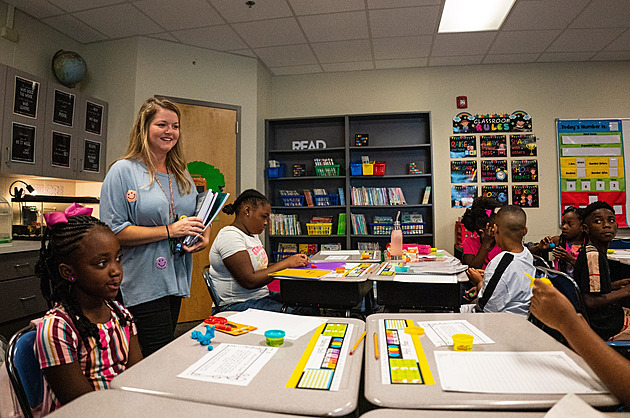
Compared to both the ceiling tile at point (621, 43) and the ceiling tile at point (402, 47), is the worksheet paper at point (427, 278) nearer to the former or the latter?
the ceiling tile at point (402, 47)

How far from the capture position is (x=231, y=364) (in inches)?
37.2

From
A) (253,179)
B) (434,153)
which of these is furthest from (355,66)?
(253,179)

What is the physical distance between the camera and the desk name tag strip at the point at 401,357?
86 centimetres

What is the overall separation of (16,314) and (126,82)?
2.37m

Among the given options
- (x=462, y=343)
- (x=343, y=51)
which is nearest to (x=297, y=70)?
(x=343, y=51)

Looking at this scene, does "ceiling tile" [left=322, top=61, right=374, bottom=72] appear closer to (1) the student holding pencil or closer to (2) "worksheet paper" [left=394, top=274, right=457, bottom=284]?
(1) the student holding pencil

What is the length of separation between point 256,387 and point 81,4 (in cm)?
384

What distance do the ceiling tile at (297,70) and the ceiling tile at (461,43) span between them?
1.42 meters

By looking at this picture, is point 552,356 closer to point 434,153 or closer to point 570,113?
point 434,153

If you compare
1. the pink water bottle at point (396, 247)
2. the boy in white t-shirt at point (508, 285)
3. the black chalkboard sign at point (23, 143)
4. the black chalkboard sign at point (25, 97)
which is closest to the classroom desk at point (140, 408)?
the boy in white t-shirt at point (508, 285)

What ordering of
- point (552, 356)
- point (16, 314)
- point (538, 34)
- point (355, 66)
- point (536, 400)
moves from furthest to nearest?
point (355, 66) → point (538, 34) → point (16, 314) → point (552, 356) → point (536, 400)

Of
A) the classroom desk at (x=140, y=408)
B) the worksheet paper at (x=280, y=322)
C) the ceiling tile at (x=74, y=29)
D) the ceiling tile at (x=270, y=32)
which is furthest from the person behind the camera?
the ceiling tile at (x=270, y=32)

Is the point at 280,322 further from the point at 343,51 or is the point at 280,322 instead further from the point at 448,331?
the point at 343,51

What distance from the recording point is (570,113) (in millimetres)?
4684
